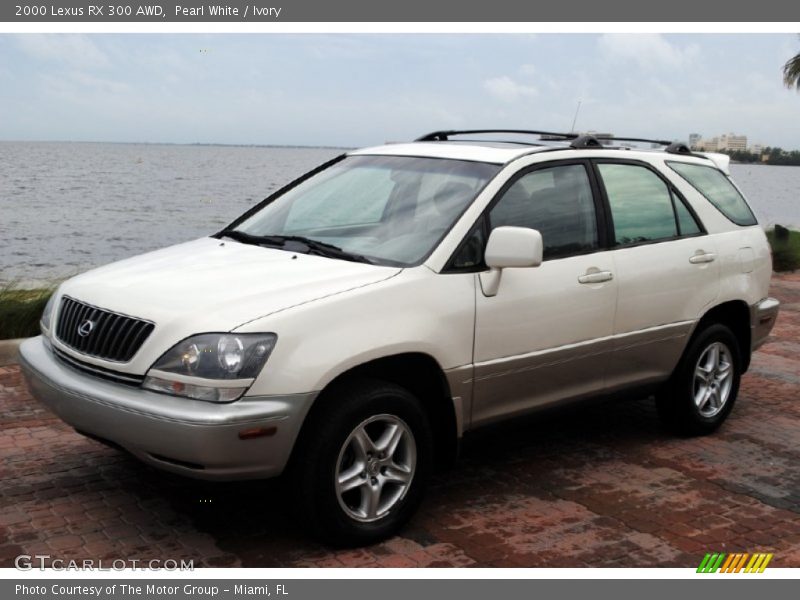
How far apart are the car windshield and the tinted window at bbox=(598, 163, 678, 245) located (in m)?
0.94

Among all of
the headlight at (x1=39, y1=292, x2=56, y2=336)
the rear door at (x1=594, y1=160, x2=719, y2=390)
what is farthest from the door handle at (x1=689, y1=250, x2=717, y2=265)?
the headlight at (x1=39, y1=292, x2=56, y2=336)

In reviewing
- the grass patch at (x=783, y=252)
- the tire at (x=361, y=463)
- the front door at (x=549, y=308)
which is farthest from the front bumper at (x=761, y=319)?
the grass patch at (x=783, y=252)

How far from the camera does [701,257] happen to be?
6.01 m

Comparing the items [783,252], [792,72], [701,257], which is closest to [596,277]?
[701,257]

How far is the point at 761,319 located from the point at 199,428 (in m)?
4.29

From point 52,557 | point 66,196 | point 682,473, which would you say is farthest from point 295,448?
point 66,196

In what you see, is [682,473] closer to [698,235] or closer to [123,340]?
[698,235]

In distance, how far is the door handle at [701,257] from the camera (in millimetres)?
5957

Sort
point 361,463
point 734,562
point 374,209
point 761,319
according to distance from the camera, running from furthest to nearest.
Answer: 1. point 761,319
2. point 374,209
3. point 734,562
4. point 361,463

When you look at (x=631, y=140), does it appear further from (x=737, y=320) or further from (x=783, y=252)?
(x=783, y=252)

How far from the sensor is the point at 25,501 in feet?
15.8

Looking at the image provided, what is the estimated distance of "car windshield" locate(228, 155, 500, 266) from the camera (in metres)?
4.78

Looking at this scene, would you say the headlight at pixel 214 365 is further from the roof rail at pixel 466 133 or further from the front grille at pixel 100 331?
the roof rail at pixel 466 133

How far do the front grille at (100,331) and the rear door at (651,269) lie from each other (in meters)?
2.69
